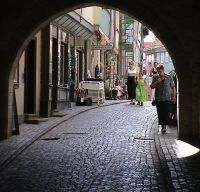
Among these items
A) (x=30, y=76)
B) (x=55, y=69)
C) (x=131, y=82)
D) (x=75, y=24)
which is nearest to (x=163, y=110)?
(x=30, y=76)

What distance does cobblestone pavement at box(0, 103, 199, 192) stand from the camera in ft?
24.0

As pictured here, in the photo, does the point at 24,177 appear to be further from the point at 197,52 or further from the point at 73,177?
the point at 197,52

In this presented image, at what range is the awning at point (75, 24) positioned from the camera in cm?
1995

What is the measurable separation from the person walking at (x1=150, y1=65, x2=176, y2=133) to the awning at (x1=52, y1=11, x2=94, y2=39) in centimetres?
644

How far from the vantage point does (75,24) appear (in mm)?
22094

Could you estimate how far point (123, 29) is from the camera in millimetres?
49719

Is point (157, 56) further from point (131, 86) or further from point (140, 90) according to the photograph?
point (140, 90)

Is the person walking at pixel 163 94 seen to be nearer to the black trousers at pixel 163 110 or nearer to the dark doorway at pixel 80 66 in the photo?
the black trousers at pixel 163 110

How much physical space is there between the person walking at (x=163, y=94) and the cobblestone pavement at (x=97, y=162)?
1.55 ft

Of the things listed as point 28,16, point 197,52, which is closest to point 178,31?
point 197,52

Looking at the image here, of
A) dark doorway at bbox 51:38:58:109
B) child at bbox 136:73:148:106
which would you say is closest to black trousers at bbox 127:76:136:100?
child at bbox 136:73:148:106

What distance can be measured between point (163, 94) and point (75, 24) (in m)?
9.18

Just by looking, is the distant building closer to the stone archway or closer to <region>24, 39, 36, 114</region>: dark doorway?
<region>24, 39, 36, 114</region>: dark doorway

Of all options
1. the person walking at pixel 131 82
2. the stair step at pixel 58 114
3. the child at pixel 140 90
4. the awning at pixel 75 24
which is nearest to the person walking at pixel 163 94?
the stair step at pixel 58 114
